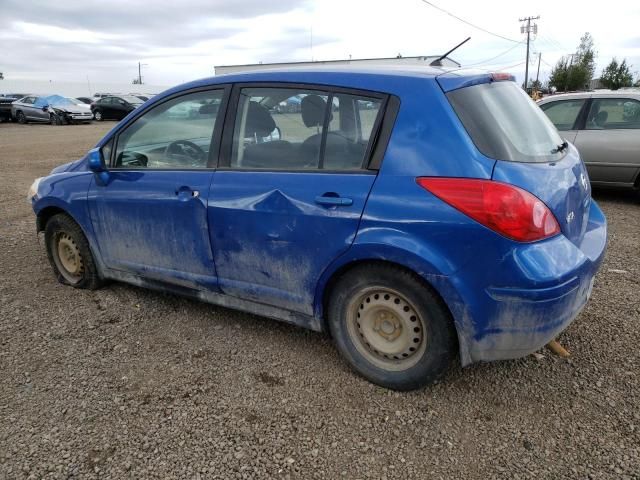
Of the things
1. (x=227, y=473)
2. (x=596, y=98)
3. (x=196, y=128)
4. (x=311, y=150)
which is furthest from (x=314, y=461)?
(x=596, y=98)

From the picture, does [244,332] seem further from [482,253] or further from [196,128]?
[482,253]

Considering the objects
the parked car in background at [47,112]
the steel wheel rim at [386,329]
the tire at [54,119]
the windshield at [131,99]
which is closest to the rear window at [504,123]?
the steel wheel rim at [386,329]


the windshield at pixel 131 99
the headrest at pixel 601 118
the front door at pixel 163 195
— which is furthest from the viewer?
the windshield at pixel 131 99

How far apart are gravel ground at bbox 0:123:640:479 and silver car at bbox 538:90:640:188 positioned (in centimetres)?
376

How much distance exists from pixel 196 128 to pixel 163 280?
42.3 inches

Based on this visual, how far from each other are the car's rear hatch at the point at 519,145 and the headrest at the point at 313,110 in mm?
644

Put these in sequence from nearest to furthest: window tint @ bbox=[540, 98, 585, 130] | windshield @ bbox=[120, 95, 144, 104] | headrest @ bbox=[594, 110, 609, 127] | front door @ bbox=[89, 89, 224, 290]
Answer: front door @ bbox=[89, 89, 224, 290]
headrest @ bbox=[594, 110, 609, 127]
window tint @ bbox=[540, 98, 585, 130]
windshield @ bbox=[120, 95, 144, 104]

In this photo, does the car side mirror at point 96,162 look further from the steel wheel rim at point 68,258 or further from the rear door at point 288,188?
the rear door at point 288,188

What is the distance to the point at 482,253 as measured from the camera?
2.24 metres

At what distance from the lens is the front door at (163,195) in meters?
3.10

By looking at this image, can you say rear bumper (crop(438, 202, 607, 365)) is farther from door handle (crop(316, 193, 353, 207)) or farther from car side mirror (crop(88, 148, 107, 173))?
car side mirror (crop(88, 148, 107, 173))

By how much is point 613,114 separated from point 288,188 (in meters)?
6.15

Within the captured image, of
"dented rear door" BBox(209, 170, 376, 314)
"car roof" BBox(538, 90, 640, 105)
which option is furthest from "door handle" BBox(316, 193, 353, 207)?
"car roof" BBox(538, 90, 640, 105)

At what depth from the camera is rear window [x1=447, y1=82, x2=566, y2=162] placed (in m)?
2.37
